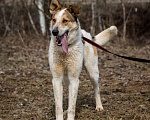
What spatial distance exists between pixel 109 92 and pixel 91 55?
162 centimetres

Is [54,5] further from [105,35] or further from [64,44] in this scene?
[105,35]

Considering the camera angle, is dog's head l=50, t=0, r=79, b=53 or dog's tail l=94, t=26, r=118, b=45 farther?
dog's tail l=94, t=26, r=118, b=45

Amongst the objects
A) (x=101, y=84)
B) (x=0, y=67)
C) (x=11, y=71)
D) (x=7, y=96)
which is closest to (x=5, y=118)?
(x=7, y=96)

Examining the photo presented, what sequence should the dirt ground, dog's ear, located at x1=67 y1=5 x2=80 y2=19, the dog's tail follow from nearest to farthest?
dog's ear, located at x1=67 y1=5 x2=80 y2=19, the dirt ground, the dog's tail

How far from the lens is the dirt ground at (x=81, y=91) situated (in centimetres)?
374

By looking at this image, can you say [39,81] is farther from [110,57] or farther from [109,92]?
[110,57]

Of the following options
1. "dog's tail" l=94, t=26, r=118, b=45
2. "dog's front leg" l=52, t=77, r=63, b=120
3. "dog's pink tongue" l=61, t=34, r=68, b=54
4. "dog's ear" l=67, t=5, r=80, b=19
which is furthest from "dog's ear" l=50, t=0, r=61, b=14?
"dog's tail" l=94, t=26, r=118, b=45

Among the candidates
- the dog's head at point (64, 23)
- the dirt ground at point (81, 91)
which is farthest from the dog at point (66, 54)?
the dirt ground at point (81, 91)

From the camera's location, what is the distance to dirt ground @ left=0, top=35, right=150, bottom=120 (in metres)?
3.74

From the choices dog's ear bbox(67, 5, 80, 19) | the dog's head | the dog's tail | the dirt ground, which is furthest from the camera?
the dog's tail

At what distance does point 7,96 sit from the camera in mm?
4734

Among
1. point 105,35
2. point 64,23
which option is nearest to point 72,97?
point 64,23

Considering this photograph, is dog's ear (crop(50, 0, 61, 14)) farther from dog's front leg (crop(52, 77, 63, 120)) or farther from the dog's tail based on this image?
the dog's tail

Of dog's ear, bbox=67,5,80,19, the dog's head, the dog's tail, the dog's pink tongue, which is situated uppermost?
dog's ear, bbox=67,5,80,19
